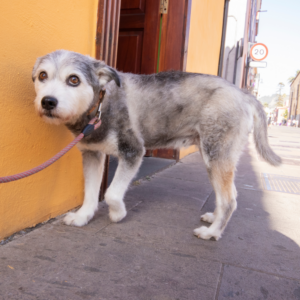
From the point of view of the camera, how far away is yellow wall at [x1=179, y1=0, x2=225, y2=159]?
6250 mm

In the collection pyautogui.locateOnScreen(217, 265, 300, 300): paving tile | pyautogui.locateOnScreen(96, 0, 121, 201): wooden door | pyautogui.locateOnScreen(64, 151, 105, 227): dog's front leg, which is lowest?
pyautogui.locateOnScreen(217, 265, 300, 300): paving tile

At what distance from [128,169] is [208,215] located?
102cm

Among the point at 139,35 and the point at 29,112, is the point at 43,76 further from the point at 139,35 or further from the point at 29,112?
the point at 139,35

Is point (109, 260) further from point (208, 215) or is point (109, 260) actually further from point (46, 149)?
point (208, 215)

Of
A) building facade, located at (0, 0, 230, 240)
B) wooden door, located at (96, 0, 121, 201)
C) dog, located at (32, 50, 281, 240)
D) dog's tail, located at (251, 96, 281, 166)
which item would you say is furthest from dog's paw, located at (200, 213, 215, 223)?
wooden door, located at (96, 0, 121, 201)

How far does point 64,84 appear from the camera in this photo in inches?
79.9

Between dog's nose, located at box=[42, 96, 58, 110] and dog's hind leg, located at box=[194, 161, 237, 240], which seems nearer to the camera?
dog's nose, located at box=[42, 96, 58, 110]

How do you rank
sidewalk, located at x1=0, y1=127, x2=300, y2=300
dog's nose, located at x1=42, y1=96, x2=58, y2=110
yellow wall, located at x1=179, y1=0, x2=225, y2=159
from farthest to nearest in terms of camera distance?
yellow wall, located at x1=179, y1=0, x2=225, y2=159 → dog's nose, located at x1=42, y1=96, x2=58, y2=110 → sidewalk, located at x1=0, y1=127, x2=300, y2=300

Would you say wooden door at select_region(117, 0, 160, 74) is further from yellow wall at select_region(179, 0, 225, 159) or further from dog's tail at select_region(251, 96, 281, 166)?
dog's tail at select_region(251, 96, 281, 166)

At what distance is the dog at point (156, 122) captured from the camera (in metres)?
2.26

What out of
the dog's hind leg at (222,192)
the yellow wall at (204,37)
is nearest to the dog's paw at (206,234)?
the dog's hind leg at (222,192)

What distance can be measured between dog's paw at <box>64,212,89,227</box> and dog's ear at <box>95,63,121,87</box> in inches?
47.3

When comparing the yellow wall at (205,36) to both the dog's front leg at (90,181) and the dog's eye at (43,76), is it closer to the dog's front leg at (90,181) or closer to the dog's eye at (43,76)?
the dog's front leg at (90,181)

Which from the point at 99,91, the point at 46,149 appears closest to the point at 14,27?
the point at 99,91
